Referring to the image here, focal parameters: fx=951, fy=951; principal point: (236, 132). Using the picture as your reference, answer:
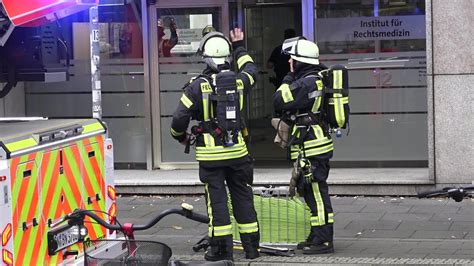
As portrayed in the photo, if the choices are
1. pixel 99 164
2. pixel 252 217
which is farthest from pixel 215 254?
pixel 99 164

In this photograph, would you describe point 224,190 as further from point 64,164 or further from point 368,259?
point 64,164

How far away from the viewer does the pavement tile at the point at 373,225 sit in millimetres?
9850

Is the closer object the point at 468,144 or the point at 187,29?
the point at 468,144

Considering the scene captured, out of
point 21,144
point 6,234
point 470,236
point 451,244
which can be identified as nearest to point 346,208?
point 470,236

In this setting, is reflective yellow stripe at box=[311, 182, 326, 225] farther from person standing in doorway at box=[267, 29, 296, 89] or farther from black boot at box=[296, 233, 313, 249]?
person standing in doorway at box=[267, 29, 296, 89]

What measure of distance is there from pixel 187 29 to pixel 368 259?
569 cm

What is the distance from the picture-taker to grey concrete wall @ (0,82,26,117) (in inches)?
523

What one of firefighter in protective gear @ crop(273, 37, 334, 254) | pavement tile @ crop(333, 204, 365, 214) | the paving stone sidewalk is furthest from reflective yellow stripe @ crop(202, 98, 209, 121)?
pavement tile @ crop(333, 204, 365, 214)

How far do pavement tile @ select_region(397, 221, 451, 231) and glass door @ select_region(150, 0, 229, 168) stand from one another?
13.5 ft

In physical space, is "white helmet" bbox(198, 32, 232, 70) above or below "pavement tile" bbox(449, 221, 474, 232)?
above

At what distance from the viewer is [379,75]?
12688 mm

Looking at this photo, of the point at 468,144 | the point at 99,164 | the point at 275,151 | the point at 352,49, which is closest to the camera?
the point at 99,164

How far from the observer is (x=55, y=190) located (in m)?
5.96

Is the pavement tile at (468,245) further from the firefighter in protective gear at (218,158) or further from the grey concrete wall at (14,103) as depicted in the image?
the grey concrete wall at (14,103)
